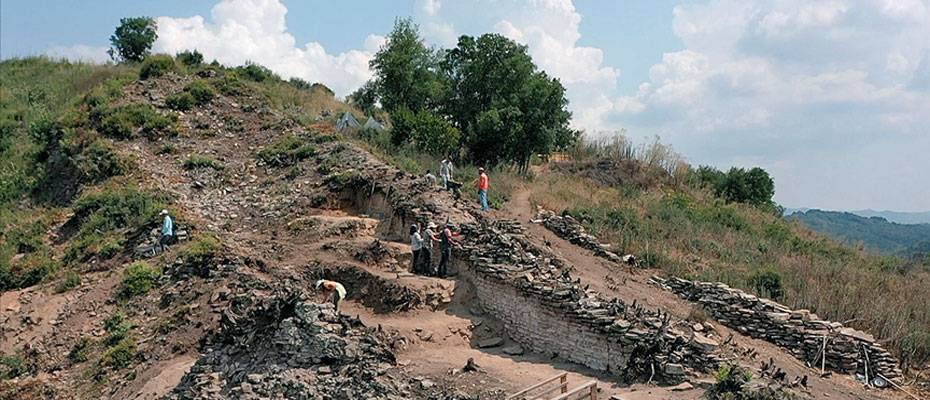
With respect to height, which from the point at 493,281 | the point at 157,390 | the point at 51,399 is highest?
the point at 493,281

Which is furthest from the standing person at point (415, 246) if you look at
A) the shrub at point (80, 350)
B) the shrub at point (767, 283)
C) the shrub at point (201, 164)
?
the shrub at point (201, 164)

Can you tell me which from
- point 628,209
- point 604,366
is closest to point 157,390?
point 604,366

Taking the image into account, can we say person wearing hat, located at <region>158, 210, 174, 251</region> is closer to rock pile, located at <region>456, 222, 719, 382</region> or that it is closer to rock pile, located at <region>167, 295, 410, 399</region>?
rock pile, located at <region>167, 295, 410, 399</region>

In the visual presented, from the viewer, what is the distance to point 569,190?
71.8 feet

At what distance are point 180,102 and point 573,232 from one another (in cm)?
1486

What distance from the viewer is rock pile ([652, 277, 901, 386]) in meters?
11.2

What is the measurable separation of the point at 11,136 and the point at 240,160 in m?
10.1

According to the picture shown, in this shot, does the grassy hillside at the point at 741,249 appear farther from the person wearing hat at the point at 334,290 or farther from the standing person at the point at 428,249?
the person wearing hat at the point at 334,290

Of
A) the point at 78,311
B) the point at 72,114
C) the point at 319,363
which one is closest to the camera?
the point at 319,363

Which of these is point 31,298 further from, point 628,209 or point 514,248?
point 628,209

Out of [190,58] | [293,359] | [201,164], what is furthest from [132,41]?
[293,359]

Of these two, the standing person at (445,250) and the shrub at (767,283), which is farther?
the shrub at (767,283)

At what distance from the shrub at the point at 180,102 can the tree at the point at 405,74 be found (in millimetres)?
6988

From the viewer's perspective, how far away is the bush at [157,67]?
26750mm
